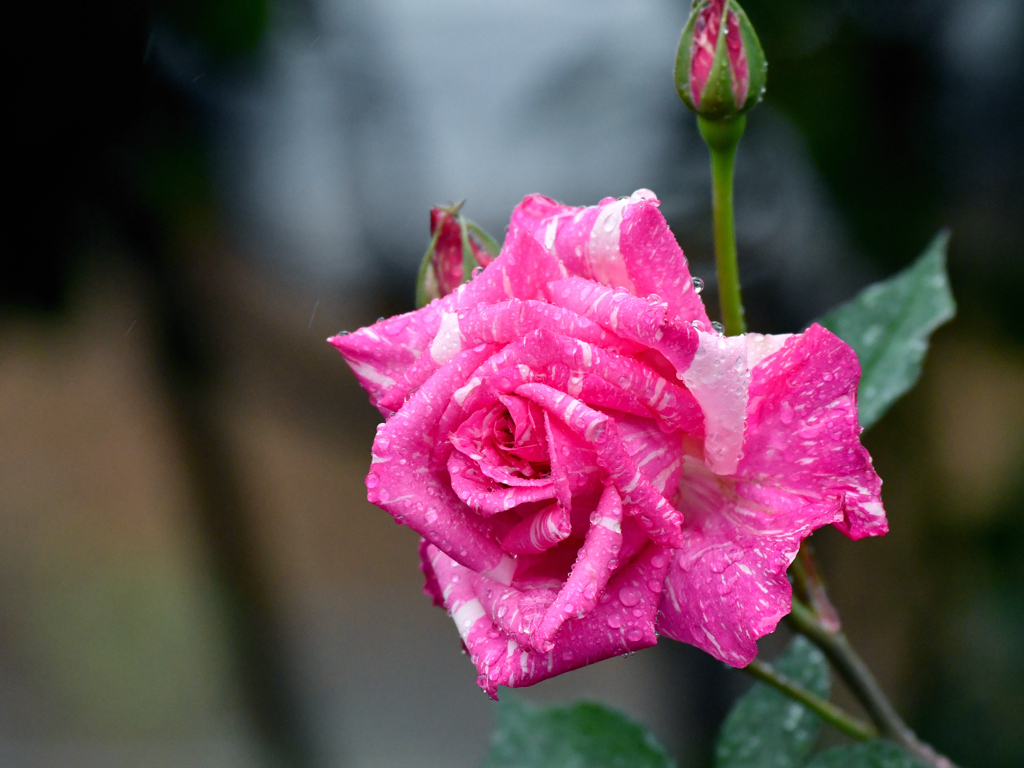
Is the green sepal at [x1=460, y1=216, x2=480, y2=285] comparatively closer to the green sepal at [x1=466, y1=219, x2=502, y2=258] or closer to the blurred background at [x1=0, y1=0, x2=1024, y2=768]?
the green sepal at [x1=466, y1=219, x2=502, y2=258]

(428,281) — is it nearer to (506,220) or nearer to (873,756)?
(873,756)

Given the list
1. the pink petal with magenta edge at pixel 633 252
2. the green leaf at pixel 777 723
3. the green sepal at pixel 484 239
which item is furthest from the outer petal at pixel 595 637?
the green leaf at pixel 777 723

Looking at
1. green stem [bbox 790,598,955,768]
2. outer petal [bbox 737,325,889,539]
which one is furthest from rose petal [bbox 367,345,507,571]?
green stem [bbox 790,598,955,768]

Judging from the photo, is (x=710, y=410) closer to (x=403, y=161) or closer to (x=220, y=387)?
(x=403, y=161)

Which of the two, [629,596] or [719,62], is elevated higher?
[719,62]

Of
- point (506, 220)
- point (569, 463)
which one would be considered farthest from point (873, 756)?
point (506, 220)

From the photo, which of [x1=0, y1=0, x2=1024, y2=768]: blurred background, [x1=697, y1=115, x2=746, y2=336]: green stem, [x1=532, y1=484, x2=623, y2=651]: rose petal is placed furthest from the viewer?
[x1=0, y1=0, x2=1024, y2=768]: blurred background

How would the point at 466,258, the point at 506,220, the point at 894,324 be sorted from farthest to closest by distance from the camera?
the point at 506,220, the point at 894,324, the point at 466,258
